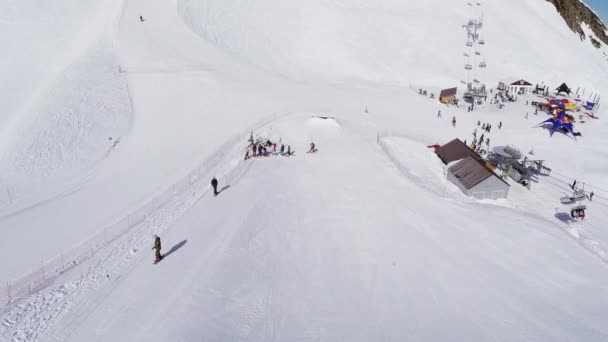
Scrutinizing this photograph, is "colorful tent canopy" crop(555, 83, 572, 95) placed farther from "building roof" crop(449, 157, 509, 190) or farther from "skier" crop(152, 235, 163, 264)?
"skier" crop(152, 235, 163, 264)

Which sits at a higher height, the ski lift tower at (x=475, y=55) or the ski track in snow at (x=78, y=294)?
the ski lift tower at (x=475, y=55)

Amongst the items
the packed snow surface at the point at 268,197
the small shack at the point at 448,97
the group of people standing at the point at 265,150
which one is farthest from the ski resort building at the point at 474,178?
the small shack at the point at 448,97

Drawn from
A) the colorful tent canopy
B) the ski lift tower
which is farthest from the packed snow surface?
the colorful tent canopy

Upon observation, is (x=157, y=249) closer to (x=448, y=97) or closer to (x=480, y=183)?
(x=480, y=183)

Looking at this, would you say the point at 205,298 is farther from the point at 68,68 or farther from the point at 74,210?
the point at 68,68

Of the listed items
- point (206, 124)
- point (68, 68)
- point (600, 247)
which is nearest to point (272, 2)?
point (68, 68)

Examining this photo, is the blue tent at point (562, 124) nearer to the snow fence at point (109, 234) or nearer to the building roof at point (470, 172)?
the building roof at point (470, 172)
